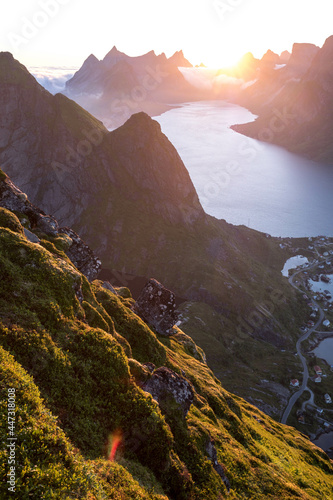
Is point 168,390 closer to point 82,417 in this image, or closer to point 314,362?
point 82,417

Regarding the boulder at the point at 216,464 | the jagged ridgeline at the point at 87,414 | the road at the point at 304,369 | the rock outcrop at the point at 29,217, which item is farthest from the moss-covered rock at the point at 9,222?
the road at the point at 304,369

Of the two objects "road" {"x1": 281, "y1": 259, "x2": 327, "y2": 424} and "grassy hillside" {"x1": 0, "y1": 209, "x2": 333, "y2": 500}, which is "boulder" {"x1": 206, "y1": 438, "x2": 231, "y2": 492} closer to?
"grassy hillside" {"x1": 0, "y1": 209, "x2": 333, "y2": 500}

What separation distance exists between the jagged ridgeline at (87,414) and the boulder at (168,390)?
8cm

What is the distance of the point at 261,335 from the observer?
438ft

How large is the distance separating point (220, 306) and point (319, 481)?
3983 inches

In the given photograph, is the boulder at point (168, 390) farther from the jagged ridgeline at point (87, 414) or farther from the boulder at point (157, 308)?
the boulder at point (157, 308)

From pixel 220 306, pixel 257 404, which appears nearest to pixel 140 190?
pixel 220 306

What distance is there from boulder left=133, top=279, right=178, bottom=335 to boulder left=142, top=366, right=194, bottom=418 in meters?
23.6

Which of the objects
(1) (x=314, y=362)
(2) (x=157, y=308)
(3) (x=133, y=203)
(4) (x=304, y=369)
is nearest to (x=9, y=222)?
(2) (x=157, y=308)

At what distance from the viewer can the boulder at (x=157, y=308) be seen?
48.0 meters

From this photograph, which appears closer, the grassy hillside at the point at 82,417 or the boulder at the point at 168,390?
the grassy hillside at the point at 82,417

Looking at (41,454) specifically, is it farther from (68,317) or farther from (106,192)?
(106,192)

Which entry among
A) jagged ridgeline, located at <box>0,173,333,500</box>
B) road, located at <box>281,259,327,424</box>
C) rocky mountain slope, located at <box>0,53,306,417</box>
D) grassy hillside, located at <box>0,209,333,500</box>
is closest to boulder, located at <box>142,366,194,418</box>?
jagged ridgeline, located at <box>0,173,333,500</box>

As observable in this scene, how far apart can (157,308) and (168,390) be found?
996 inches
